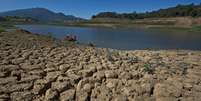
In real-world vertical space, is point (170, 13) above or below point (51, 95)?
below

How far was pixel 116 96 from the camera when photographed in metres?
5.48

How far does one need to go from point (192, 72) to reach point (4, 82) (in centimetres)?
463

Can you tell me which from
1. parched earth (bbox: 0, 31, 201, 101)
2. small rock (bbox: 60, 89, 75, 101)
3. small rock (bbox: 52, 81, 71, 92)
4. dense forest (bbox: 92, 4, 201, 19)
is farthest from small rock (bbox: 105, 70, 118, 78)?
dense forest (bbox: 92, 4, 201, 19)

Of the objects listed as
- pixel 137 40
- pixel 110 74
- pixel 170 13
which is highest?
pixel 110 74

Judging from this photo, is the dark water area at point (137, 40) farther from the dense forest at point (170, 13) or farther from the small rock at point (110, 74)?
the dense forest at point (170, 13)

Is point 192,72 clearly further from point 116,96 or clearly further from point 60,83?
point 60,83

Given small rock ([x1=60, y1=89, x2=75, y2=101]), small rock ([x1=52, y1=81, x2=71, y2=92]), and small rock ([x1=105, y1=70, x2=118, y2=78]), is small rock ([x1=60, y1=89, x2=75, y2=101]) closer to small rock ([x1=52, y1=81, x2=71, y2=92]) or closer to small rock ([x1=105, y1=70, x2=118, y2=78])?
small rock ([x1=52, y1=81, x2=71, y2=92])

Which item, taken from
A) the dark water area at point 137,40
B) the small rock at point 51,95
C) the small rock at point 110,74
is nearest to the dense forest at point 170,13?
the dark water area at point 137,40

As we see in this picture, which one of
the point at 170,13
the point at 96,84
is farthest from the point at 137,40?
the point at 170,13

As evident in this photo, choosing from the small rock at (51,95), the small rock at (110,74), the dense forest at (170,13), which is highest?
the small rock at (51,95)

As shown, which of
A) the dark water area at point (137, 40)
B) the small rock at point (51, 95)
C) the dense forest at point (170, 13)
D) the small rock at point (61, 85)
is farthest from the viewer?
the dense forest at point (170, 13)

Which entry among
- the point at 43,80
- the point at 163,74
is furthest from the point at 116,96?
the point at 163,74

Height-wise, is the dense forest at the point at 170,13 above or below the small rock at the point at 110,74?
below

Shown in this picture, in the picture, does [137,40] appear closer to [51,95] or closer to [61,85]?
[61,85]
